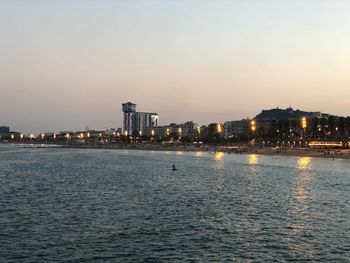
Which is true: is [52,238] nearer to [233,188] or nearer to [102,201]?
[102,201]

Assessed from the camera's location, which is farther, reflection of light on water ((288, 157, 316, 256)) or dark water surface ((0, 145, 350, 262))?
reflection of light on water ((288, 157, 316, 256))

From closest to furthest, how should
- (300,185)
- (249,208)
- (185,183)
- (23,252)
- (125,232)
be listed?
(23,252)
(125,232)
(249,208)
(300,185)
(185,183)

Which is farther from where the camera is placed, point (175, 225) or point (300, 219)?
point (300, 219)

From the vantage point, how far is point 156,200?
52.9m

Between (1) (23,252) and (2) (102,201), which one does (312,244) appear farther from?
(2) (102,201)

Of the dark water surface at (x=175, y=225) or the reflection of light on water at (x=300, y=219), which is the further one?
the reflection of light on water at (x=300, y=219)

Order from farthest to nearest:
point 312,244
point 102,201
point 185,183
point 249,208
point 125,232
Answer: point 185,183, point 102,201, point 249,208, point 125,232, point 312,244

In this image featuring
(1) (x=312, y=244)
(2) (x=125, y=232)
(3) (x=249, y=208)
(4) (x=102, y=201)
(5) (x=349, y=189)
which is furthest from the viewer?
(5) (x=349, y=189)

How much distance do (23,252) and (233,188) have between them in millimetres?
42075

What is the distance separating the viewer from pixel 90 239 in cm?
3225

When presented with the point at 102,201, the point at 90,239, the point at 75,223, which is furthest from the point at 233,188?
the point at 90,239

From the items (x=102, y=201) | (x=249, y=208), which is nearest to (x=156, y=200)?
(x=102, y=201)

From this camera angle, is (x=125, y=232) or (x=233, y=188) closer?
(x=125, y=232)

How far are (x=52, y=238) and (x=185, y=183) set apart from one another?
4321cm
